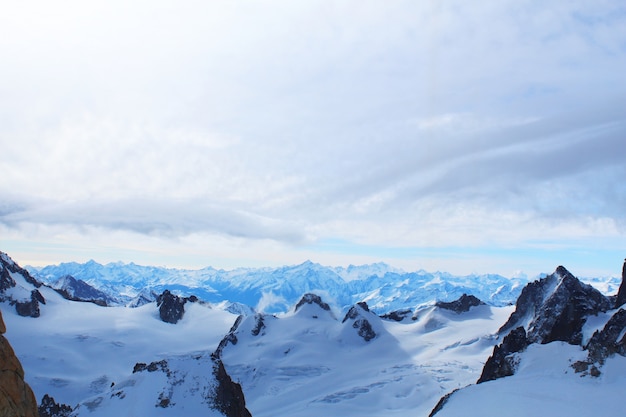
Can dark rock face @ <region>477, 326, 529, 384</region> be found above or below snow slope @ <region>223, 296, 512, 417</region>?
above

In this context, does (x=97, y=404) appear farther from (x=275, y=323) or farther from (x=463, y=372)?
(x=275, y=323)

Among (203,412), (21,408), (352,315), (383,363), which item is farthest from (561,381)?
(352,315)

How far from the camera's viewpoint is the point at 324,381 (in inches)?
3565

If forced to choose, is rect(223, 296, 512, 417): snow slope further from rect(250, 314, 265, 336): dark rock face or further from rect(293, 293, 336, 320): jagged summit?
rect(293, 293, 336, 320): jagged summit

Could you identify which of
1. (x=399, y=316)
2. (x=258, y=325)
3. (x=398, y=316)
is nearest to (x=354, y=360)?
(x=258, y=325)

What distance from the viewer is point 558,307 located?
88.2 metres

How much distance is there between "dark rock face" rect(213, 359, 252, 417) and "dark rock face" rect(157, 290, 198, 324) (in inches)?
3907

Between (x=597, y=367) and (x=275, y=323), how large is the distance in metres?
93.2

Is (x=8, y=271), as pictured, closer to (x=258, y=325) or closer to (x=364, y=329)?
(x=258, y=325)

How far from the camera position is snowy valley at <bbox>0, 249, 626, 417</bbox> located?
3747 centimetres

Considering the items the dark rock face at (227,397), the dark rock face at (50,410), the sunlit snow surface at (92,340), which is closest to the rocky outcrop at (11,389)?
the dark rock face at (227,397)

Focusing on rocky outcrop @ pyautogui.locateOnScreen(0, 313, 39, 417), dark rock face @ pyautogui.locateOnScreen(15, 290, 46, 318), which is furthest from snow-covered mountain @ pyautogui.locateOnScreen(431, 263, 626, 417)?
dark rock face @ pyautogui.locateOnScreen(15, 290, 46, 318)

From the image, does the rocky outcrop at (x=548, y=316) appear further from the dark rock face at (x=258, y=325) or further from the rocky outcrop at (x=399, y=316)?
the dark rock face at (x=258, y=325)

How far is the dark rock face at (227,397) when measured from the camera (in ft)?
146
